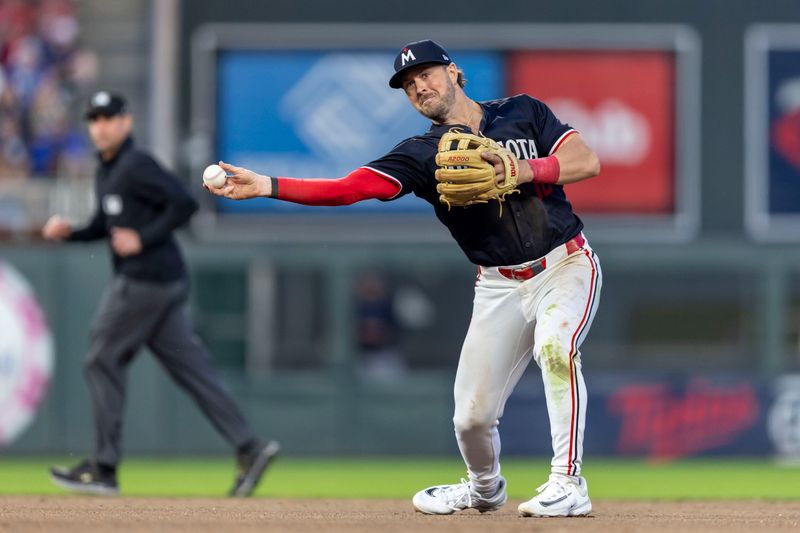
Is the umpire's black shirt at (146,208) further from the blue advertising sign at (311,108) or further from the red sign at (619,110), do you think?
the red sign at (619,110)

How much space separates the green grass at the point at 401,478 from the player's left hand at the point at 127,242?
1273 mm

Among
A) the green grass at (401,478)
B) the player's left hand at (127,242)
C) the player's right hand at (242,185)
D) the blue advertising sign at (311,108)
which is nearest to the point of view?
the player's right hand at (242,185)

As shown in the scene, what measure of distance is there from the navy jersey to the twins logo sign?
6621mm

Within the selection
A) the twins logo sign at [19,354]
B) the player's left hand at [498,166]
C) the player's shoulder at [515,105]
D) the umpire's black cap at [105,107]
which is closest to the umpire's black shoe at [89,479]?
the umpire's black cap at [105,107]

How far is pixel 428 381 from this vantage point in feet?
39.9

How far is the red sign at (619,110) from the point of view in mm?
13062

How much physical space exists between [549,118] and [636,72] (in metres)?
7.46

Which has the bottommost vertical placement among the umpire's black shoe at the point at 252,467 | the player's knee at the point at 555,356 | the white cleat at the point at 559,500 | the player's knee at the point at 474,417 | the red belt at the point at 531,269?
the umpire's black shoe at the point at 252,467

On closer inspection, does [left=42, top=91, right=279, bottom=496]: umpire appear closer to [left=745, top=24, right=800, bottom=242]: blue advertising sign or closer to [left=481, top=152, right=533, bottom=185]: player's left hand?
[left=481, top=152, right=533, bottom=185]: player's left hand

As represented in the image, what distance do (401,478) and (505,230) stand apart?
442 cm

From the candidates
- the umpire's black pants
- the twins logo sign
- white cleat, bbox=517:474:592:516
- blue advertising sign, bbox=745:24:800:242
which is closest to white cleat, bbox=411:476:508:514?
white cleat, bbox=517:474:592:516

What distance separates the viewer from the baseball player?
18.5 ft

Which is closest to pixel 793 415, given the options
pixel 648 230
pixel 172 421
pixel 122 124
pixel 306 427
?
pixel 648 230

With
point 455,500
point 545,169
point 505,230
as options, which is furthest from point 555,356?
point 455,500
